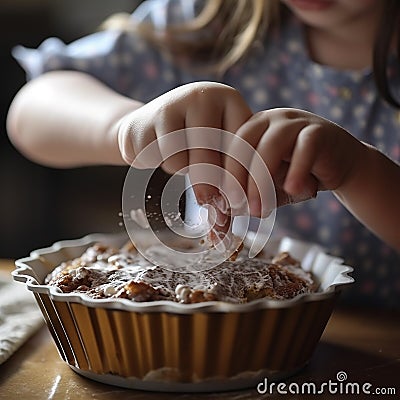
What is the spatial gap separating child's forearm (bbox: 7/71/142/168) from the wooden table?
23 centimetres

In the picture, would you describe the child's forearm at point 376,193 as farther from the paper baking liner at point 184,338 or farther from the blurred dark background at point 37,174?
the blurred dark background at point 37,174

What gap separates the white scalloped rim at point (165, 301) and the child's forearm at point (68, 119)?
4.5 inches

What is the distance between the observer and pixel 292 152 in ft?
1.71

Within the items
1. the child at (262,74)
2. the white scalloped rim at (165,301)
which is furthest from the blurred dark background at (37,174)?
the white scalloped rim at (165,301)

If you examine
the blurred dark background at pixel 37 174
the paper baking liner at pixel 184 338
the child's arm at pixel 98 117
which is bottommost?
the blurred dark background at pixel 37 174

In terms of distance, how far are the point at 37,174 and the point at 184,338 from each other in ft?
5.38

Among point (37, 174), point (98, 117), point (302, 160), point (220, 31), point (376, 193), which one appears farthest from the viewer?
point (37, 174)

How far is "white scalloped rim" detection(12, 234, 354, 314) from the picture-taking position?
19.6 inches

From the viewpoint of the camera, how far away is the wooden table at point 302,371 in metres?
0.53

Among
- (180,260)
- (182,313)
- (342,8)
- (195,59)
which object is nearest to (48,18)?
(195,59)

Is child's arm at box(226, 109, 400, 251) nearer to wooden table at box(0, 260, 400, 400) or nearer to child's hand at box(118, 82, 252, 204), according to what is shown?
child's hand at box(118, 82, 252, 204)

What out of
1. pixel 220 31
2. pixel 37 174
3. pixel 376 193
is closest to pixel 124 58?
pixel 220 31

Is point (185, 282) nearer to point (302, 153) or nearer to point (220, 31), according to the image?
point (302, 153)

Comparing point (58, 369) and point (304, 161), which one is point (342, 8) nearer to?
point (304, 161)
